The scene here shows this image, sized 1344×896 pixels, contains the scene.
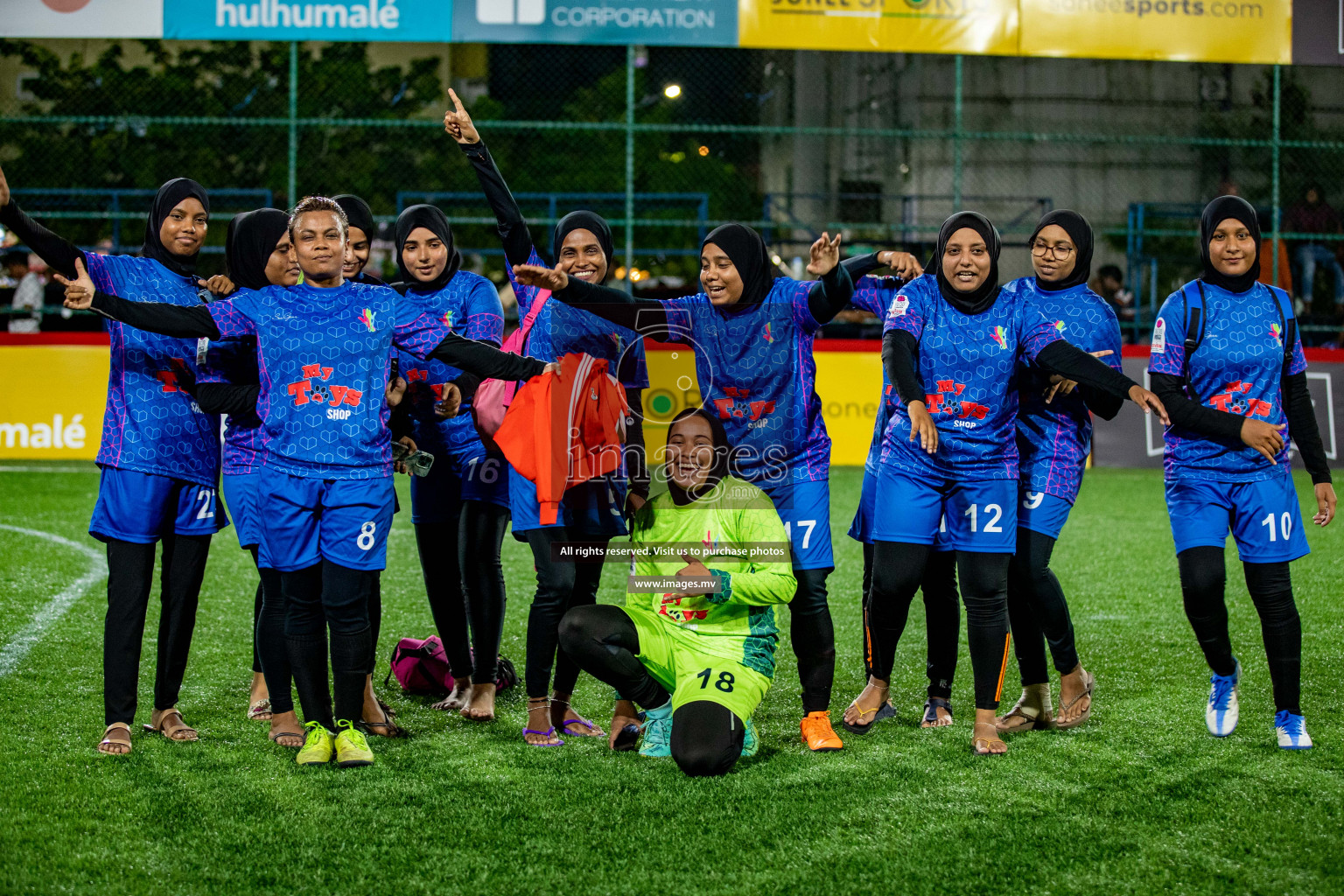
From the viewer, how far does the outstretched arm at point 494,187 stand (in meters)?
4.64

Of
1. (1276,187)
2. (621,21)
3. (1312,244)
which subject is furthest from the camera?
(1312,244)

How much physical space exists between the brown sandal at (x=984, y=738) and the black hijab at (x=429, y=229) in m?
2.56

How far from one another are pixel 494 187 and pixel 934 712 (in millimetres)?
2555

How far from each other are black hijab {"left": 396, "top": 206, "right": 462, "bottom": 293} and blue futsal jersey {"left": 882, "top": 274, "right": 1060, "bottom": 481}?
5.59 ft

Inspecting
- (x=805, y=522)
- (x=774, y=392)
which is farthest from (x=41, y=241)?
(x=805, y=522)

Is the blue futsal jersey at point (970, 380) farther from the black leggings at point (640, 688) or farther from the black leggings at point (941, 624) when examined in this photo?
the black leggings at point (640, 688)

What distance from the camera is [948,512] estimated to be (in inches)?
173

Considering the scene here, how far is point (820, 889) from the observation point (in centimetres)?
314

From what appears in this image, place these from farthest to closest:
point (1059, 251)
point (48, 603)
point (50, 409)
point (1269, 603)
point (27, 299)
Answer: point (27, 299)
point (50, 409)
point (48, 603)
point (1059, 251)
point (1269, 603)

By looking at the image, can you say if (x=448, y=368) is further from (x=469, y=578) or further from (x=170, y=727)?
(x=170, y=727)

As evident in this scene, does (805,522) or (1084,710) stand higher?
(805,522)

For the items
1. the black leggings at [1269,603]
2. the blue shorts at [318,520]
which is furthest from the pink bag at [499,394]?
the black leggings at [1269,603]

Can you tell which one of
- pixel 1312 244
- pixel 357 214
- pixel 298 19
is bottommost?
pixel 357 214

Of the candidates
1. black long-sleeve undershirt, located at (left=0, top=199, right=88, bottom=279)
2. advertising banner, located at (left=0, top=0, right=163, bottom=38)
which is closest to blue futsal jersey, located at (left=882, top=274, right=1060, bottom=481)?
black long-sleeve undershirt, located at (left=0, top=199, right=88, bottom=279)
